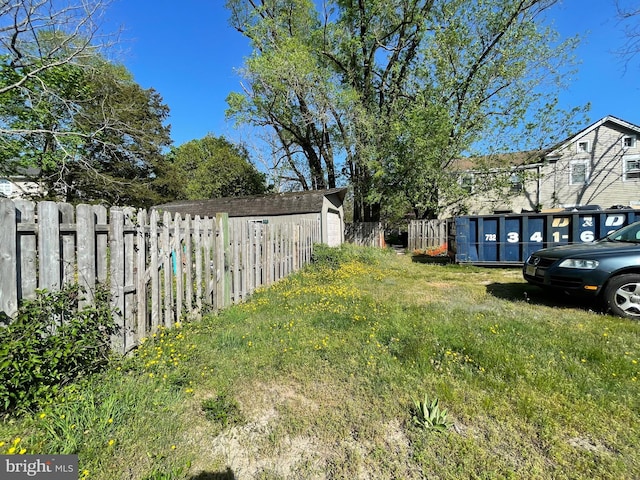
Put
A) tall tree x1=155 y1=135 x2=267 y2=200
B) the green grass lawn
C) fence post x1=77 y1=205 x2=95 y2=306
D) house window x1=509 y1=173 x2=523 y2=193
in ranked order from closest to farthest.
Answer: the green grass lawn < fence post x1=77 y1=205 x2=95 y2=306 < house window x1=509 y1=173 x2=523 y2=193 < tall tree x1=155 y1=135 x2=267 y2=200

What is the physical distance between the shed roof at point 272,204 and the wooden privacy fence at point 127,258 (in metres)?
8.11

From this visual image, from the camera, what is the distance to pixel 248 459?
1.93 m

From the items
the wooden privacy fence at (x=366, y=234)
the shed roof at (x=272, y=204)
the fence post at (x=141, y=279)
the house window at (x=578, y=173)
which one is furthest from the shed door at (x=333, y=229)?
the house window at (x=578, y=173)

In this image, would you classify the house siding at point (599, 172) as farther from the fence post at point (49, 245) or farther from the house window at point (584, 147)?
the fence post at point (49, 245)

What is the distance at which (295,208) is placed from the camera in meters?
14.2

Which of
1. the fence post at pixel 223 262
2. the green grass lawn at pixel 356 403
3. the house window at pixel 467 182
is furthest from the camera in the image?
the house window at pixel 467 182

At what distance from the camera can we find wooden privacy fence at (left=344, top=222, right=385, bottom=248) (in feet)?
61.6

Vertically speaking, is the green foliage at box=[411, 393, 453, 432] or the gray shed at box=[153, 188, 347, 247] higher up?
the gray shed at box=[153, 188, 347, 247]

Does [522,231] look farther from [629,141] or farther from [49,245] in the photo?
[629,141]

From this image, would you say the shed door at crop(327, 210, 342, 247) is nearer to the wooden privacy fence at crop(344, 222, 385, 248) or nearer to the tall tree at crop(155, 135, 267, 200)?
the wooden privacy fence at crop(344, 222, 385, 248)

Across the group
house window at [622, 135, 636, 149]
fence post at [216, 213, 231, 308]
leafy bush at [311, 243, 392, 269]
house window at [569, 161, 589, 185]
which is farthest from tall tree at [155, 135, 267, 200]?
house window at [622, 135, 636, 149]

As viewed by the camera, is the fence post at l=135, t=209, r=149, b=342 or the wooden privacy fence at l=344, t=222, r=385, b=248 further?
the wooden privacy fence at l=344, t=222, r=385, b=248

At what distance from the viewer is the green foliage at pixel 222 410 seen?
227cm

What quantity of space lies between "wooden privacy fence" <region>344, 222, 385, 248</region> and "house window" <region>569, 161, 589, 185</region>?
13682 mm
